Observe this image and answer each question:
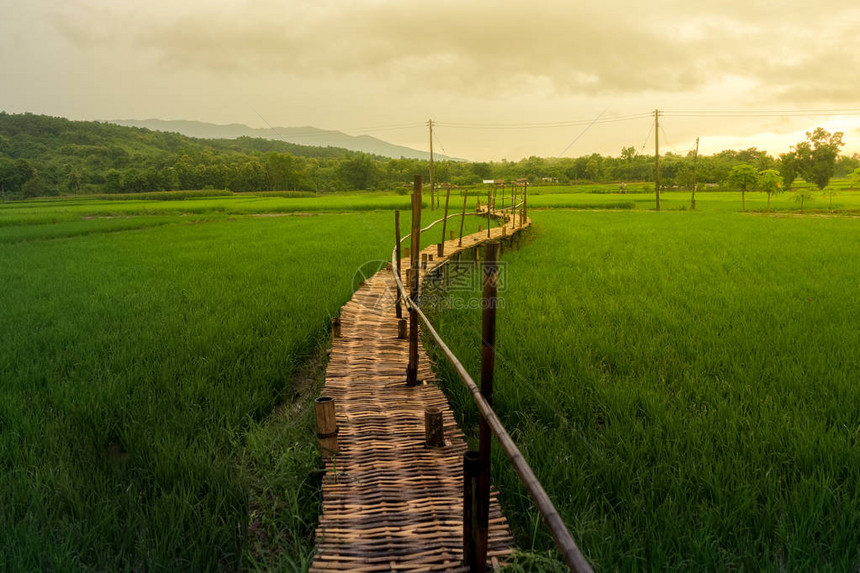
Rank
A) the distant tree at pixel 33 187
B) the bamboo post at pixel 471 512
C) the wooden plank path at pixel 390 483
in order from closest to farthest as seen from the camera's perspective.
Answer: the bamboo post at pixel 471 512 < the wooden plank path at pixel 390 483 < the distant tree at pixel 33 187

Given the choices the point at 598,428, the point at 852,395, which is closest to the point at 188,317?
the point at 598,428

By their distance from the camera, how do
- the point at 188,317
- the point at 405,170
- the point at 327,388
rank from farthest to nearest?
the point at 405,170
the point at 188,317
the point at 327,388

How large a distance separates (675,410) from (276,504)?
2.35 meters

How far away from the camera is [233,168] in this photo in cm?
4697

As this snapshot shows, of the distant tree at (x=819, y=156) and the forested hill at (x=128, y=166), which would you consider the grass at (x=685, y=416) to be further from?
the distant tree at (x=819, y=156)

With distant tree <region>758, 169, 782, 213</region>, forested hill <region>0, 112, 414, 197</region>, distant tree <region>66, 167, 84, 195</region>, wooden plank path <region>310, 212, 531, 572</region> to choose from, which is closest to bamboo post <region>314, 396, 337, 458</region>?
wooden plank path <region>310, 212, 531, 572</region>

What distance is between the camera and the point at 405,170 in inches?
1859

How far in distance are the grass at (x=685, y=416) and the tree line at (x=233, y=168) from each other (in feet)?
105

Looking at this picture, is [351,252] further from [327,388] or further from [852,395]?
[852,395]

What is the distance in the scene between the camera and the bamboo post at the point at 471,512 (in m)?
1.59

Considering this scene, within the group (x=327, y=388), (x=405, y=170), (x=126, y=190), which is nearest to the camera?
(x=327, y=388)

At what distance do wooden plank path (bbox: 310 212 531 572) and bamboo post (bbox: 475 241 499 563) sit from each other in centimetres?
21

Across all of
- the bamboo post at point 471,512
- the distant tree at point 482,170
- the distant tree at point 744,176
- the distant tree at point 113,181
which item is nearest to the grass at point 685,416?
the bamboo post at point 471,512

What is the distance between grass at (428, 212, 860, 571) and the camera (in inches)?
73.0
